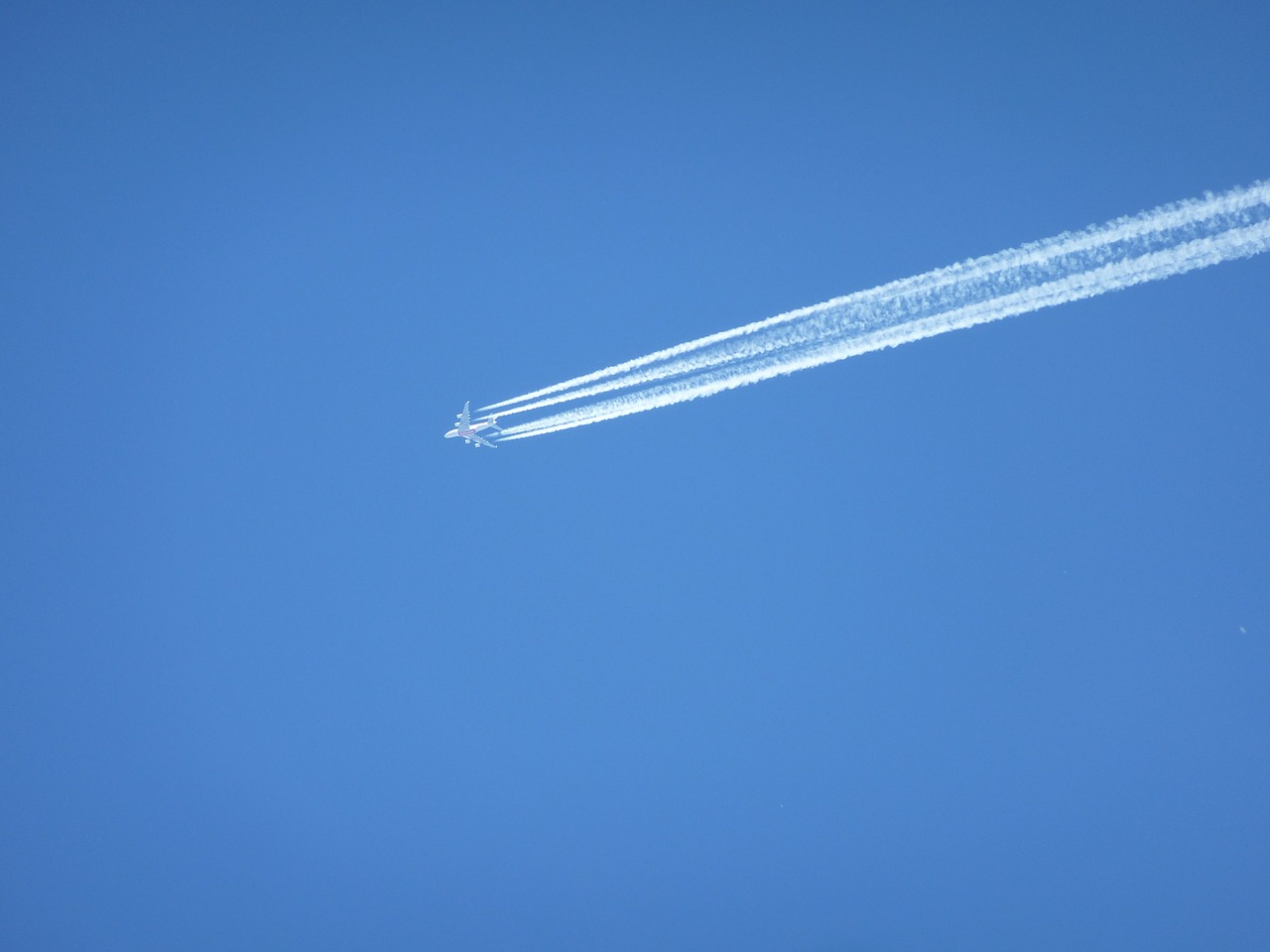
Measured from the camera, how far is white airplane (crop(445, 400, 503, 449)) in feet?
21.1

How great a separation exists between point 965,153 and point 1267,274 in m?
1.81

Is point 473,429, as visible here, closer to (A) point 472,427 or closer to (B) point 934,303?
(A) point 472,427

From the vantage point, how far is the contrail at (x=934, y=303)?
205 inches

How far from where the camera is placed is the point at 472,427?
646 cm

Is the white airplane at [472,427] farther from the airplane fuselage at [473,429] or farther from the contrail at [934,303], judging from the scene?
the contrail at [934,303]

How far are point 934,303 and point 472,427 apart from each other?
3.16m

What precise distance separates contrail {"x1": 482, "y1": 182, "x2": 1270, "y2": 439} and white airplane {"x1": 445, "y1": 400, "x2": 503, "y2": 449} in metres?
0.11

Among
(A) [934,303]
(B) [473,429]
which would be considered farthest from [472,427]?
(A) [934,303]

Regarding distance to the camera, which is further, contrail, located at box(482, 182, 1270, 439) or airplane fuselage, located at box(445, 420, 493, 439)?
airplane fuselage, located at box(445, 420, 493, 439)

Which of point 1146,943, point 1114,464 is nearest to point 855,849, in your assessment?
point 1146,943

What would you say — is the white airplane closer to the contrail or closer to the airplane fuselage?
the airplane fuselage

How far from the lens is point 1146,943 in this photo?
18.5 ft

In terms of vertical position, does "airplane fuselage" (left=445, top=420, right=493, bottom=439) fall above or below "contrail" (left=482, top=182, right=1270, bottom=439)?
below

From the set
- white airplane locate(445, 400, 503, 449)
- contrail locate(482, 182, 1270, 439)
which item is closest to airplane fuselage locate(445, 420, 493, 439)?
white airplane locate(445, 400, 503, 449)
